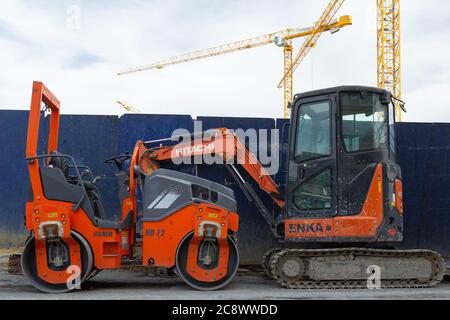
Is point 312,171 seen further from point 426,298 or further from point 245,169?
point 426,298

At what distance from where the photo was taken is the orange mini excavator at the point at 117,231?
740cm

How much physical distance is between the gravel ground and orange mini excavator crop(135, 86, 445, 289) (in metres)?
0.27

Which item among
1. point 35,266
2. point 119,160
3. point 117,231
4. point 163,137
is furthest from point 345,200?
point 35,266

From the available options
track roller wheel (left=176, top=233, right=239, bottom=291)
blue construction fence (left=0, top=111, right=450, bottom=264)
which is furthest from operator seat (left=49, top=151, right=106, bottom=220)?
blue construction fence (left=0, top=111, right=450, bottom=264)

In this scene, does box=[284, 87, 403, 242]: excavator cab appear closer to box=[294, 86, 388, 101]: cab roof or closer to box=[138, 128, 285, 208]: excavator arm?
box=[294, 86, 388, 101]: cab roof

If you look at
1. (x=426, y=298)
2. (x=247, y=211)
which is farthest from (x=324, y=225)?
(x=247, y=211)

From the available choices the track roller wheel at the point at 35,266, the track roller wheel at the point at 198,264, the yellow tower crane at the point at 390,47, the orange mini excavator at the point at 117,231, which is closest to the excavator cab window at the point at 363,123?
the orange mini excavator at the point at 117,231

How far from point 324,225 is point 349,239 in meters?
0.40

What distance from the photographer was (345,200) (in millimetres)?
7762

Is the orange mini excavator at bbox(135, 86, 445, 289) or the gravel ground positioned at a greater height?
the orange mini excavator at bbox(135, 86, 445, 289)

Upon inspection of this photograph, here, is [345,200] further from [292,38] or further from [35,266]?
[292,38]

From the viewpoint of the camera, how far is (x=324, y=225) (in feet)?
25.5

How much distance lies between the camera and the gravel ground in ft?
23.1

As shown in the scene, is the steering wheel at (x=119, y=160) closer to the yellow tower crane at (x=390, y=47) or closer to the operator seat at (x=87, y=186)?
the operator seat at (x=87, y=186)
